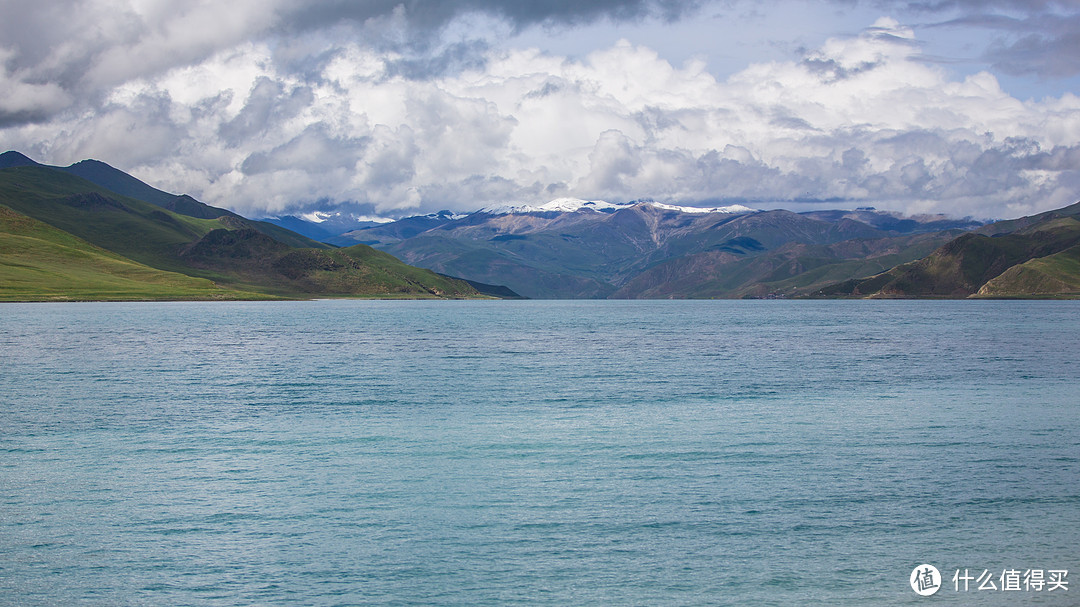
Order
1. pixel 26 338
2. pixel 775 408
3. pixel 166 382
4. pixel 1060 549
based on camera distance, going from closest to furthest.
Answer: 1. pixel 1060 549
2. pixel 775 408
3. pixel 166 382
4. pixel 26 338

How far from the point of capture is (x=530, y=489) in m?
36.1

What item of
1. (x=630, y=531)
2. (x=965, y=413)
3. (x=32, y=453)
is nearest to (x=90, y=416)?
(x=32, y=453)

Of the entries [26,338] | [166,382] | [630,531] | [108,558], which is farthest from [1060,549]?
[26,338]

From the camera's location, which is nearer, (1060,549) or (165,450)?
(1060,549)

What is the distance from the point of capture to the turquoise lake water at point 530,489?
25453 mm

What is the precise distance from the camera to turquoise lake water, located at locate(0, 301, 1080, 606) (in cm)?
2545

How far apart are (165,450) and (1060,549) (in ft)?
142

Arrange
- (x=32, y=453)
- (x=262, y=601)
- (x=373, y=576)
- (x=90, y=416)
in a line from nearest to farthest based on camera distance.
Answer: (x=262, y=601)
(x=373, y=576)
(x=32, y=453)
(x=90, y=416)

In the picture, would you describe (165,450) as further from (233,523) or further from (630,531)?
(630,531)

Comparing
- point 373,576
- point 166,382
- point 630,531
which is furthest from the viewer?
point 166,382

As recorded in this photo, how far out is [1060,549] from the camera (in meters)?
27.9

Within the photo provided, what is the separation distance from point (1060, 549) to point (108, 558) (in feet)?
111

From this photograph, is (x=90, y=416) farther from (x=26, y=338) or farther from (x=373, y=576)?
(x=26, y=338)

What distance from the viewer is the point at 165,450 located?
44.2 meters
